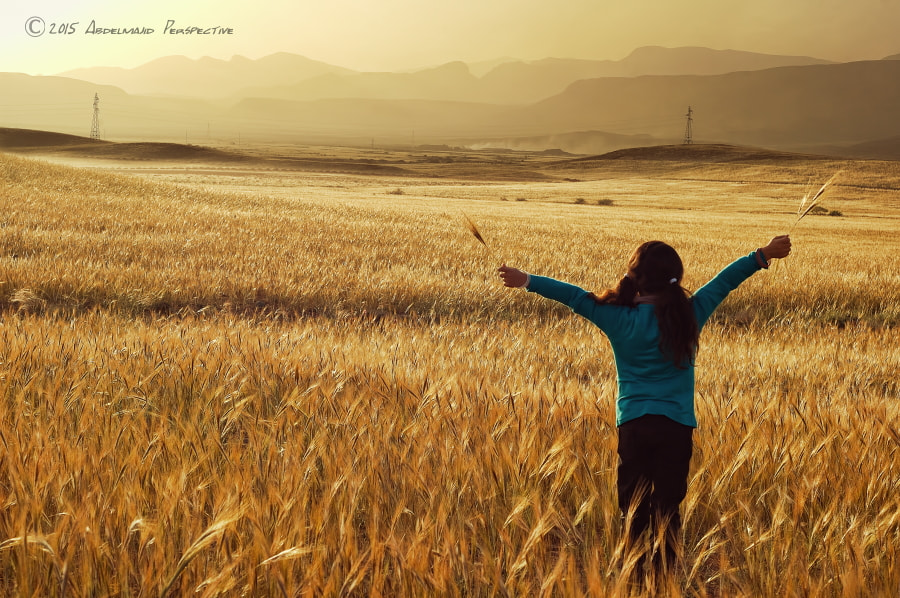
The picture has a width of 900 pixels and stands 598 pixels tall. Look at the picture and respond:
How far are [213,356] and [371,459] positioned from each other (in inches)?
102

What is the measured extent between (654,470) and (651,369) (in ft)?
1.29

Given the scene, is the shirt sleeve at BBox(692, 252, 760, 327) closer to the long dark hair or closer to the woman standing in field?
the woman standing in field

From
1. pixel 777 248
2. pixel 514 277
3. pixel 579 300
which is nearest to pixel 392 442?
pixel 514 277

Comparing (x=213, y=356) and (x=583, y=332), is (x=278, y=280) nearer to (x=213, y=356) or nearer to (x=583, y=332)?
(x=583, y=332)

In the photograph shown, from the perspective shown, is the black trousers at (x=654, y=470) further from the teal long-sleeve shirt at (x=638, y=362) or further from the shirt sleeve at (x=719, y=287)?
the shirt sleeve at (x=719, y=287)

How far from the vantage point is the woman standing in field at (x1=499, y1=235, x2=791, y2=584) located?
266 centimetres

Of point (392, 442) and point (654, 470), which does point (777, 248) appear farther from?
point (392, 442)

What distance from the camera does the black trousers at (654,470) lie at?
2621mm

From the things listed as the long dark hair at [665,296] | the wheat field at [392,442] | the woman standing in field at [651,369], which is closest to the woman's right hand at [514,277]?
the woman standing in field at [651,369]

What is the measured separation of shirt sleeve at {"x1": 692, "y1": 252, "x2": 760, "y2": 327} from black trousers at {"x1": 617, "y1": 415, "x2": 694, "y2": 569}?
1.72 feet

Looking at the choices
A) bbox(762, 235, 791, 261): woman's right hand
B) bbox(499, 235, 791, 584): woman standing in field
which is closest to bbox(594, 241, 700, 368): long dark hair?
bbox(499, 235, 791, 584): woman standing in field

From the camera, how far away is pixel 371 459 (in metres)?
2.80

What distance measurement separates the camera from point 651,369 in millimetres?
2803

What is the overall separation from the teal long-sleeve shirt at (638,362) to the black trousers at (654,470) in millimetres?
49
